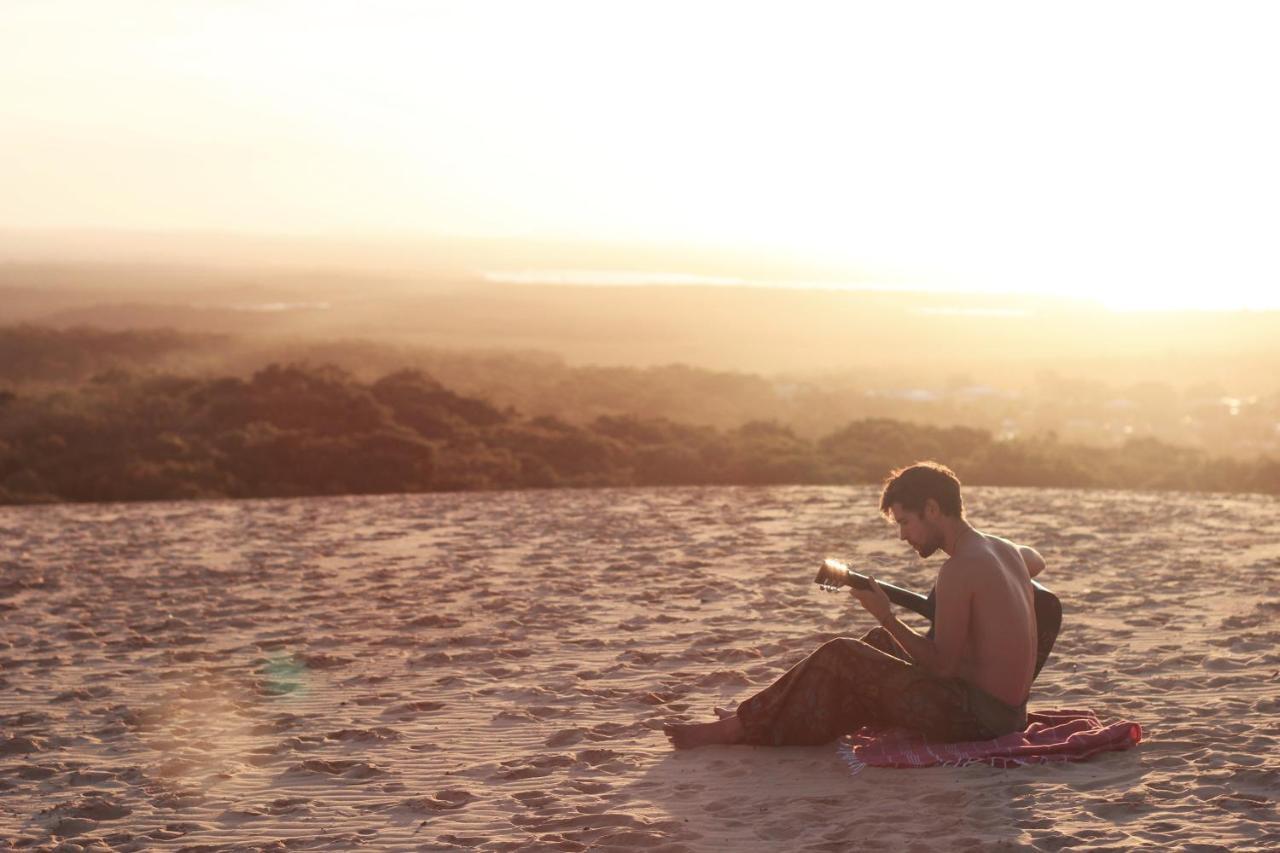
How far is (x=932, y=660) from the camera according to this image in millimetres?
5891

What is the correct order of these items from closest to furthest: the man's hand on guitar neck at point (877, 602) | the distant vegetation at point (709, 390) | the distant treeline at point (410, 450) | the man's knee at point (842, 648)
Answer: the man's hand on guitar neck at point (877, 602) → the man's knee at point (842, 648) → the distant treeline at point (410, 450) → the distant vegetation at point (709, 390)

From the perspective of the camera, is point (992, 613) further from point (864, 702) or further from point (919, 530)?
point (864, 702)

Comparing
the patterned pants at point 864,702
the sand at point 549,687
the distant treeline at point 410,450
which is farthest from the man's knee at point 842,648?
the distant treeline at point 410,450

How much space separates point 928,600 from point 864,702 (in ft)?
1.79

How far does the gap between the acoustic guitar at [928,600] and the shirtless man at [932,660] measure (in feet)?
0.30

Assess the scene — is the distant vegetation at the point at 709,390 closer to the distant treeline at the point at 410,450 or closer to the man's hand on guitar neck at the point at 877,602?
the distant treeline at the point at 410,450

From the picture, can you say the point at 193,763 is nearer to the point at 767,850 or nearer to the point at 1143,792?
the point at 767,850

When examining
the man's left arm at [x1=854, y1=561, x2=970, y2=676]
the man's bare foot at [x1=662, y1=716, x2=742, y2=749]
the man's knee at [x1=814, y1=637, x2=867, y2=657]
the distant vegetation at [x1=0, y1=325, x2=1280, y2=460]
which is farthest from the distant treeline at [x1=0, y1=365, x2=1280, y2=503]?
the man's left arm at [x1=854, y1=561, x2=970, y2=676]

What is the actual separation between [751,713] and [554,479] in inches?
934

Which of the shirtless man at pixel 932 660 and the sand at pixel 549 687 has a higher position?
the shirtless man at pixel 932 660

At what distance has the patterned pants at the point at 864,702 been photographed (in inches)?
235

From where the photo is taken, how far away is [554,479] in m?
30.0

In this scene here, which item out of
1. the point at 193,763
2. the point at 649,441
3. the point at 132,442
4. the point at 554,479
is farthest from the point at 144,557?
the point at 649,441

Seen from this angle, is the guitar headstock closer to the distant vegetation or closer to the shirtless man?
the shirtless man
